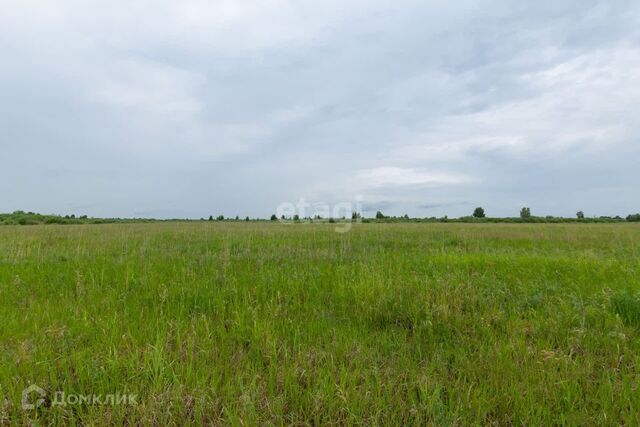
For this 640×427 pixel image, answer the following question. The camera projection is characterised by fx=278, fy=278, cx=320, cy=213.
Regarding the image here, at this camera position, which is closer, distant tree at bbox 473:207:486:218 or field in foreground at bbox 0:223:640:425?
field in foreground at bbox 0:223:640:425

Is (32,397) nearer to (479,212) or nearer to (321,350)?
(321,350)

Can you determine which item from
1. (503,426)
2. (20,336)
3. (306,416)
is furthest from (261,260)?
(503,426)

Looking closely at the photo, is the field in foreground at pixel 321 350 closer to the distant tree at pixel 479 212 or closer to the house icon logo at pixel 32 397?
the house icon logo at pixel 32 397

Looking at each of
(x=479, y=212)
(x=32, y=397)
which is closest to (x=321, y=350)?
(x=32, y=397)

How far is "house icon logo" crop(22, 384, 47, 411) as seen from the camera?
2.12m

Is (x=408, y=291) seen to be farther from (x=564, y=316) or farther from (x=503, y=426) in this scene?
(x=503, y=426)

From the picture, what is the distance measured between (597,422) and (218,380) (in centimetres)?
291

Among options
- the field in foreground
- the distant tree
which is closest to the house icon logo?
the field in foreground

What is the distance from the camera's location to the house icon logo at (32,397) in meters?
2.12

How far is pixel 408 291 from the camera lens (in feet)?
14.9

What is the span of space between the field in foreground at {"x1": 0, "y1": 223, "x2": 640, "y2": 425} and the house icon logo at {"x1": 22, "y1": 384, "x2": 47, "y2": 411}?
0.05 meters

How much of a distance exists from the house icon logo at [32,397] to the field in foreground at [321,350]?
0.17 feet

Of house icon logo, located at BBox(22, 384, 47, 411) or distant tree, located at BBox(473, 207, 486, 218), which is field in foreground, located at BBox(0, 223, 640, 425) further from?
distant tree, located at BBox(473, 207, 486, 218)

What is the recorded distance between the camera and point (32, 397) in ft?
7.22
